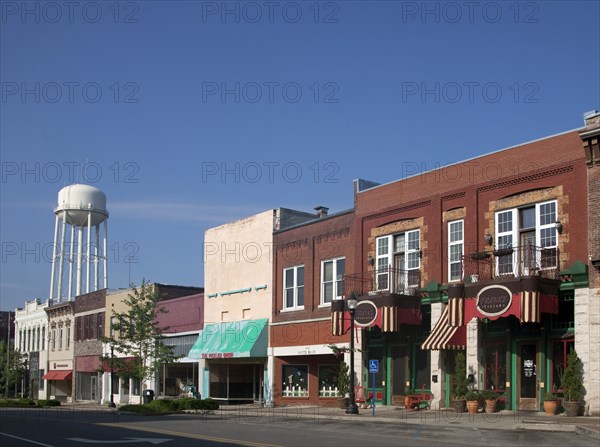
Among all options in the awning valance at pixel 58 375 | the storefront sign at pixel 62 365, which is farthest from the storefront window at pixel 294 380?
the storefront sign at pixel 62 365

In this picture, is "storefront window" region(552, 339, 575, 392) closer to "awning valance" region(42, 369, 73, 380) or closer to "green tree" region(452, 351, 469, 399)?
"green tree" region(452, 351, 469, 399)

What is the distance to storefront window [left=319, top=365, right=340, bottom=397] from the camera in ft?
135

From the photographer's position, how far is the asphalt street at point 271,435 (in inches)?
775

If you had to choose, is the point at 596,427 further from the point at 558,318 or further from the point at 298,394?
the point at 298,394

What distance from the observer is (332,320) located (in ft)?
125

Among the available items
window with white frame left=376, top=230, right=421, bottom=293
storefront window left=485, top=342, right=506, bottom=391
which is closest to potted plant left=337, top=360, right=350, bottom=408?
window with white frame left=376, top=230, right=421, bottom=293

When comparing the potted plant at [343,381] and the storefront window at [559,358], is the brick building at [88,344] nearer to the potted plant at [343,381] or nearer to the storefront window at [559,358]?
the potted plant at [343,381]

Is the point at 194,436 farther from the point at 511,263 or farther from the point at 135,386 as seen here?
the point at 135,386

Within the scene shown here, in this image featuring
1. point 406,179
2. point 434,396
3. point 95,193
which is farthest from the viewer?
point 95,193

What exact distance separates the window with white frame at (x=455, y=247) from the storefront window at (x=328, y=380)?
9323mm

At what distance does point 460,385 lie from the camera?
105ft

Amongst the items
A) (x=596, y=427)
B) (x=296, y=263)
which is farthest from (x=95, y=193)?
(x=596, y=427)

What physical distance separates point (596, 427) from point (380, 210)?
56.2ft

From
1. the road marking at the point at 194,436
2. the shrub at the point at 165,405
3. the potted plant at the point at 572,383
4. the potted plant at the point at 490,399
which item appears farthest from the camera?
the shrub at the point at 165,405
